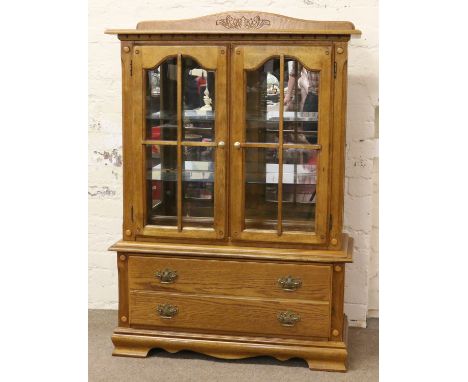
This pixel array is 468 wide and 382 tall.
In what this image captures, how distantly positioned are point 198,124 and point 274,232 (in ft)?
2.15

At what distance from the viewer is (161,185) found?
3152mm

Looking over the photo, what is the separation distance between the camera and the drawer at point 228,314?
3.02 m

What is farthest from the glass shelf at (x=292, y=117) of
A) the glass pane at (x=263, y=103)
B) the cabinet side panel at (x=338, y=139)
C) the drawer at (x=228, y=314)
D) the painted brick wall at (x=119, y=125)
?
the drawer at (x=228, y=314)

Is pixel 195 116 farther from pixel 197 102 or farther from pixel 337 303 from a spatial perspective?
pixel 337 303

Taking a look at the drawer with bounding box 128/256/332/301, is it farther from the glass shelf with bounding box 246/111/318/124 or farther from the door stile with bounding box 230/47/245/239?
the glass shelf with bounding box 246/111/318/124

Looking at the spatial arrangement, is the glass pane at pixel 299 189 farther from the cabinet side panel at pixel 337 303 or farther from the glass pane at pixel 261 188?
the cabinet side panel at pixel 337 303

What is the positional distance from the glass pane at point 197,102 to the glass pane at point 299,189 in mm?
414

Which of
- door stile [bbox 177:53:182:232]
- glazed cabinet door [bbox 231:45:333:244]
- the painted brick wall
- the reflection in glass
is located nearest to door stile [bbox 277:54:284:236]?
glazed cabinet door [bbox 231:45:333:244]

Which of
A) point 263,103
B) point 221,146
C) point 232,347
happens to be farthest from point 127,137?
point 232,347

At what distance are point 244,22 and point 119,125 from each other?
3.39 feet

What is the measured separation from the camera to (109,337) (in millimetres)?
3393

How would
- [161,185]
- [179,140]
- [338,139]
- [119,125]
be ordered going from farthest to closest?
[119,125] → [161,185] → [179,140] → [338,139]

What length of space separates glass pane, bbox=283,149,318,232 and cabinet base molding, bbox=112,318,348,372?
0.58 meters
